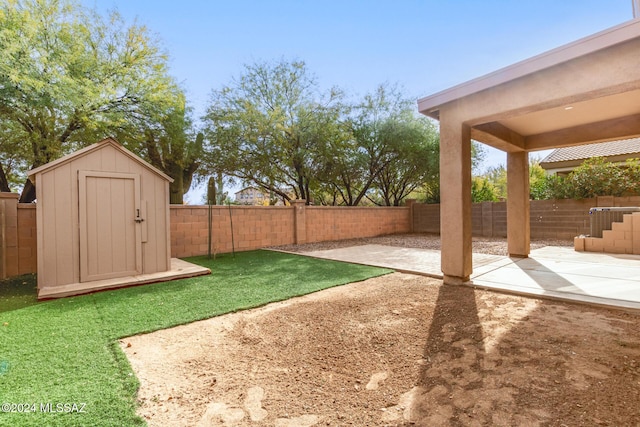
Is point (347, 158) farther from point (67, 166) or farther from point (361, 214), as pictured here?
point (67, 166)

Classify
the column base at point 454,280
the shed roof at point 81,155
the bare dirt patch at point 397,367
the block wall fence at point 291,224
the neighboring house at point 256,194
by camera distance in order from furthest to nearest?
1. the neighboring house at point 256,194
2. the block wall fence at point 291,224
3. the column base at point 454,280
4. the shed roof at point 81,155
5. the bare dirt patch at point 397,367

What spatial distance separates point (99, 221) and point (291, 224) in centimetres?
581

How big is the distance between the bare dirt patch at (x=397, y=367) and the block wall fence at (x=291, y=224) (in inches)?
177

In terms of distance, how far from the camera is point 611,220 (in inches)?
285

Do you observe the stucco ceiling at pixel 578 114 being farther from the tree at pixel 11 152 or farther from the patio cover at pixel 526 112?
the tree at pixel 11 152

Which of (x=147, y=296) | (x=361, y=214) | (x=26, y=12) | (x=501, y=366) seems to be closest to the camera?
(x=501, y=366)

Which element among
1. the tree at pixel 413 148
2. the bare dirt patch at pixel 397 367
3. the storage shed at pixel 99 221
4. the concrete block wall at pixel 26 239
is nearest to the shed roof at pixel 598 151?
the tree at pixel 413 148

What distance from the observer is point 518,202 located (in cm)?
651

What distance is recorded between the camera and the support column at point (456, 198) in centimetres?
423

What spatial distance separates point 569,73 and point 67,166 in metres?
6.63

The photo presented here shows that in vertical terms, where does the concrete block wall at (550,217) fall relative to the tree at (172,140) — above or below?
below

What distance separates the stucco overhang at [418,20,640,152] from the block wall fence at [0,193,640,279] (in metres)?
5.00

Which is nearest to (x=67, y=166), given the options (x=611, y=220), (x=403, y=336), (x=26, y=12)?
(x=403, y=336)

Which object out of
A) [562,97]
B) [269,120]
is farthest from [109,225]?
[269,120]
